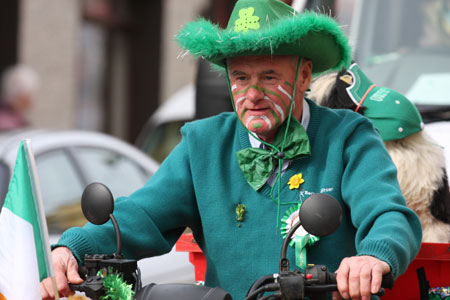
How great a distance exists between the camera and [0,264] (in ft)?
7.48

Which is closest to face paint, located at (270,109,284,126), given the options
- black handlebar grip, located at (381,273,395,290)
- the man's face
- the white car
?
the man's face

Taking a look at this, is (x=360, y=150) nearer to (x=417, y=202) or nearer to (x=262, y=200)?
(x=262, y=200)

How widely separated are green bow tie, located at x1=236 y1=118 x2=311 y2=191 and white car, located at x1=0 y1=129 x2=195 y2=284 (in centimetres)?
229

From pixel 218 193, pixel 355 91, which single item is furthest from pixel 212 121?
pixel 355 91

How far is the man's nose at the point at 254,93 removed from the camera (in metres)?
2.72

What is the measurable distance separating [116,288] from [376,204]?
80 cm

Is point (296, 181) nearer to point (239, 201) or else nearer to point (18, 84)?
point (239, 201)

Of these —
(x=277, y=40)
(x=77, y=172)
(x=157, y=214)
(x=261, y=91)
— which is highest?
(x=277, y=40)

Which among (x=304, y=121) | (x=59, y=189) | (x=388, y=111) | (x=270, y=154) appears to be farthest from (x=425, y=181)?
(x=59, y=189)

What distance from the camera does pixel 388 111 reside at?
11.2ft

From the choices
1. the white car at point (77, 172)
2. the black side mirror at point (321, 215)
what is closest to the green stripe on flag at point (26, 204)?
the black side mirror at point (321, 215)

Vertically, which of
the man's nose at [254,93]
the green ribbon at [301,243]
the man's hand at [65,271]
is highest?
the man's nose at [254,93]

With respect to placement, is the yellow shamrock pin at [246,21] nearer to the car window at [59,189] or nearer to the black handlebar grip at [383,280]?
the black handlebar grip at [383,280]

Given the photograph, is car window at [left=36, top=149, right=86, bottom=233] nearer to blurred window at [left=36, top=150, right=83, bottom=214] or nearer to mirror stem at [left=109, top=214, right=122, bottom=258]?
blurred window at [left=36, top=150, right=83, bottom=214]
